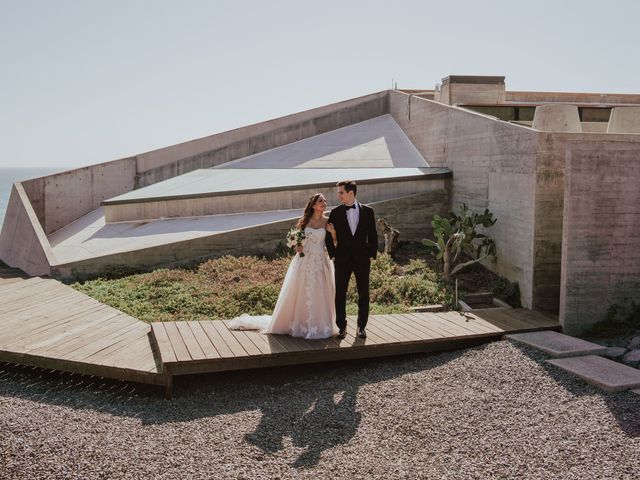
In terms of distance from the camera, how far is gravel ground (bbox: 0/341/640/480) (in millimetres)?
4844

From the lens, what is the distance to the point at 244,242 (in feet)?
40.1

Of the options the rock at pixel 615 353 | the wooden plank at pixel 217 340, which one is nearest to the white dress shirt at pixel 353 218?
the wooden plank at pixel 217 340

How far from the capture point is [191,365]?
6.40 m

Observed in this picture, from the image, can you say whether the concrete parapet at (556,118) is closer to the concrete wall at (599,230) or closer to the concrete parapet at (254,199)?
the concrete wall at (599,230)

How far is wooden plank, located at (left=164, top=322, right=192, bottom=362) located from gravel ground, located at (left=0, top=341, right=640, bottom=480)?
1.42ft

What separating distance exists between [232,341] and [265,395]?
0.81 metres

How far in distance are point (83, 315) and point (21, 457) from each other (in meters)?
3.75

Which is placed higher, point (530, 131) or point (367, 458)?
point (530, 131)

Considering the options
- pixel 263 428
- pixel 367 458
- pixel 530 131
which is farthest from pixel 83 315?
pixel 530 131

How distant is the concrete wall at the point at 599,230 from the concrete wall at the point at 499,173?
0.84 metres

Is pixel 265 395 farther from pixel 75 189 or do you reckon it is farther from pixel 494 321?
pixel 75 189

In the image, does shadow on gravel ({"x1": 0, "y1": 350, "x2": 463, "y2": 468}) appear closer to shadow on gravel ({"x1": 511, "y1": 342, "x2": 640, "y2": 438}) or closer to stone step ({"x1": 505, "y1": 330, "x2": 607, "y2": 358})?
stone step ({"x1": 505, "y1": 330, "x2": 607, "y2": 358})

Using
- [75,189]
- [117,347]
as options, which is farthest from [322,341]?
[75,189]

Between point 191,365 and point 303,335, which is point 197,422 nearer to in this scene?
point 191,365
